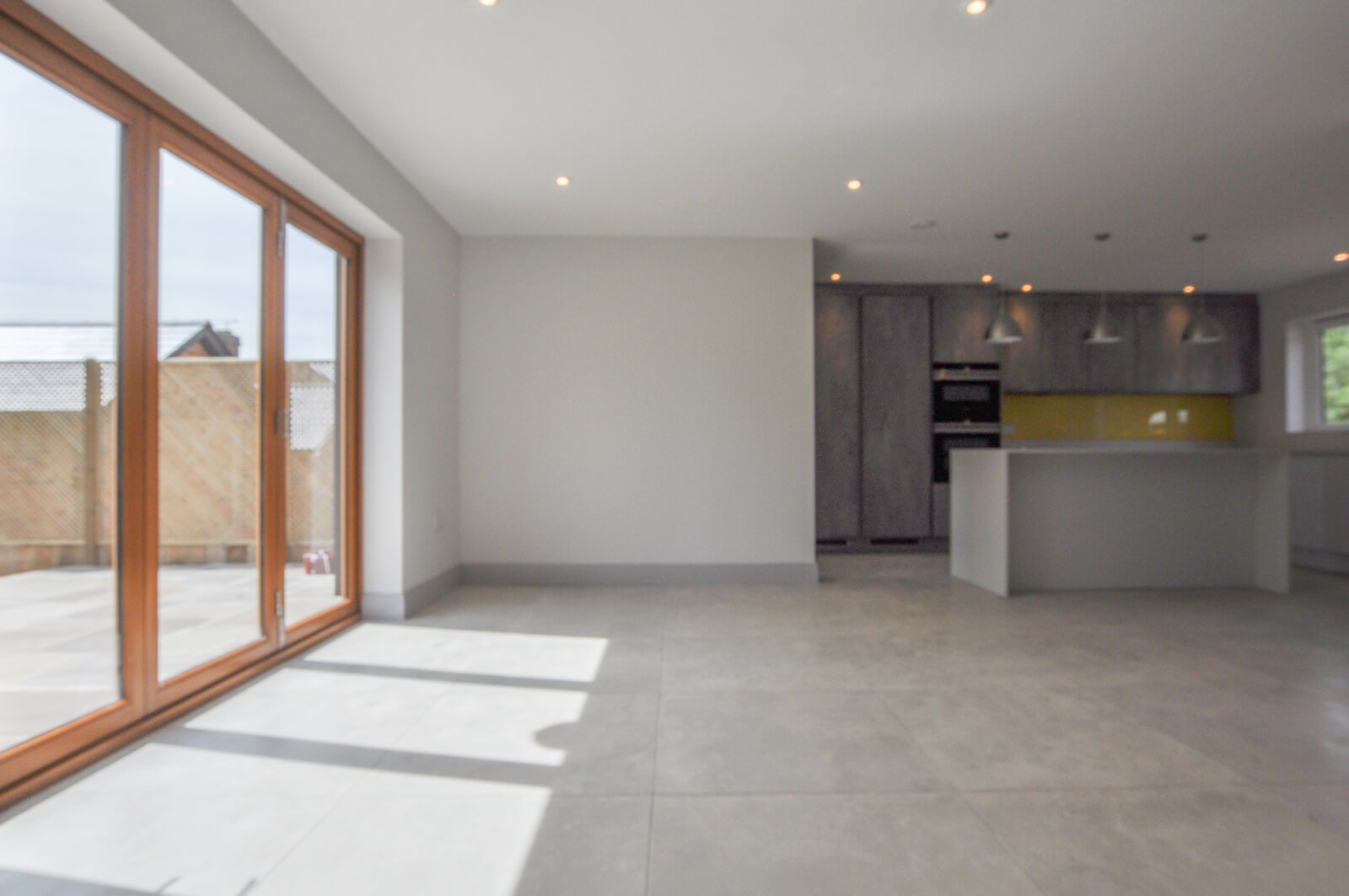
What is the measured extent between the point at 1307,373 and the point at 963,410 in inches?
132

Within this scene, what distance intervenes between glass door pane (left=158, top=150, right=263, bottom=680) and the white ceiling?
80 cm

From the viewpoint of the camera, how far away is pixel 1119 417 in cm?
790

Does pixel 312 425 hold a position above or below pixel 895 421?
below

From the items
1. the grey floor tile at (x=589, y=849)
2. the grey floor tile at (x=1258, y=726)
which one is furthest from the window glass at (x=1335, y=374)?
the grey floor tile at (x=589, y=849)

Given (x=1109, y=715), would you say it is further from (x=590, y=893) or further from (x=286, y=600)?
(x=286, y=600)

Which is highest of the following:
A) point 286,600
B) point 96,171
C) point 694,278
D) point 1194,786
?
point 694,278

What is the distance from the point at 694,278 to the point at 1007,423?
4262 millimetres

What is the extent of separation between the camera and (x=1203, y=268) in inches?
255

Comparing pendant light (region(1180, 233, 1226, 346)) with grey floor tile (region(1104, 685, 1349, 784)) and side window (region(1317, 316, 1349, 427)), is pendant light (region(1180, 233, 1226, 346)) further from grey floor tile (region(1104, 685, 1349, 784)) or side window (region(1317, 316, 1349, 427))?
grey floor tile (region(1104, 685, 1349, 784))

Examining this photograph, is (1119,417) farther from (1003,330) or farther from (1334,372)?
(1003,330)

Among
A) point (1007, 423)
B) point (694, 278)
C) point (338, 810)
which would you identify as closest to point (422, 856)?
point (338, 810)

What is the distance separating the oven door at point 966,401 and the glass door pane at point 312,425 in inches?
221

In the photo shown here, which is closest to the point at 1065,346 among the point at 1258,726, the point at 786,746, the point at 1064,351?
the point at 1064,351

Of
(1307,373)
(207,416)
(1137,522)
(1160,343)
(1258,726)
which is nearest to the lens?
(1258,726)
